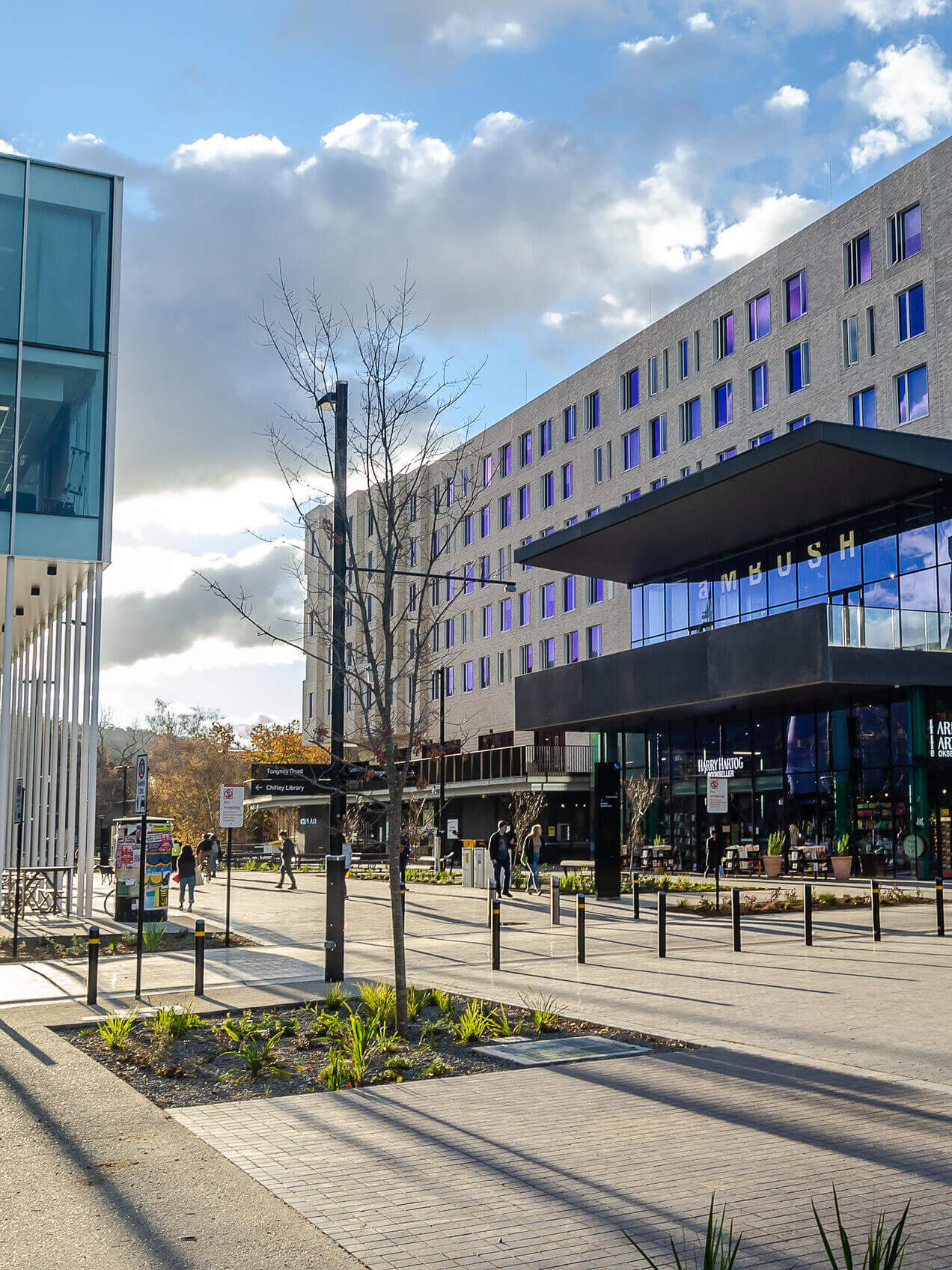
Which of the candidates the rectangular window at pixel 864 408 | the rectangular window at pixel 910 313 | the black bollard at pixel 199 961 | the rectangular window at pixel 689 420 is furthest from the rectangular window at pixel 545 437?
the black bollard at pixel 199 961

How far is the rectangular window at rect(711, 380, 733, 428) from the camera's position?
4750 centimetres

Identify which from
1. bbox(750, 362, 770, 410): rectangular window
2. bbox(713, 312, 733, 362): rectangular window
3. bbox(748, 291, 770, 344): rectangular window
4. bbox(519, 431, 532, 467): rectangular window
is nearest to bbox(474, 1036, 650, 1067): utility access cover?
bbox(750, 362, 770, 410): rectangular window

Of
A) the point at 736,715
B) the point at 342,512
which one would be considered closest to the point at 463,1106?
the point at 342,512

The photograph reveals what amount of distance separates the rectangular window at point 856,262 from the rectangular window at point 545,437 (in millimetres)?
23058

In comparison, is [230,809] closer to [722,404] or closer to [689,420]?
[722,404]

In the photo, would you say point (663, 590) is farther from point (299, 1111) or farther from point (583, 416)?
point (299, 1111)

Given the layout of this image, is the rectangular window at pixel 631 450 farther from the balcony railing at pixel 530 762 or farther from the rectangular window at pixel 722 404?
the balcony railing at pixel 530 762

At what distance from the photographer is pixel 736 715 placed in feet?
137

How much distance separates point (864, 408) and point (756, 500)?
700cm

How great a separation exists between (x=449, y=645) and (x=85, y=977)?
57495 millimetres

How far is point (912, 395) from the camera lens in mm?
37969

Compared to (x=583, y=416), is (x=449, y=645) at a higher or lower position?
lower

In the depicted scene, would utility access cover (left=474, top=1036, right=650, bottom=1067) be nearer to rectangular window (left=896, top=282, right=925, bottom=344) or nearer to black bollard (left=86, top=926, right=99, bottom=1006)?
black bollard (left=86, top=926, right=99, bottom=1006)

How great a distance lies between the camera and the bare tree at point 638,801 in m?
37.1
